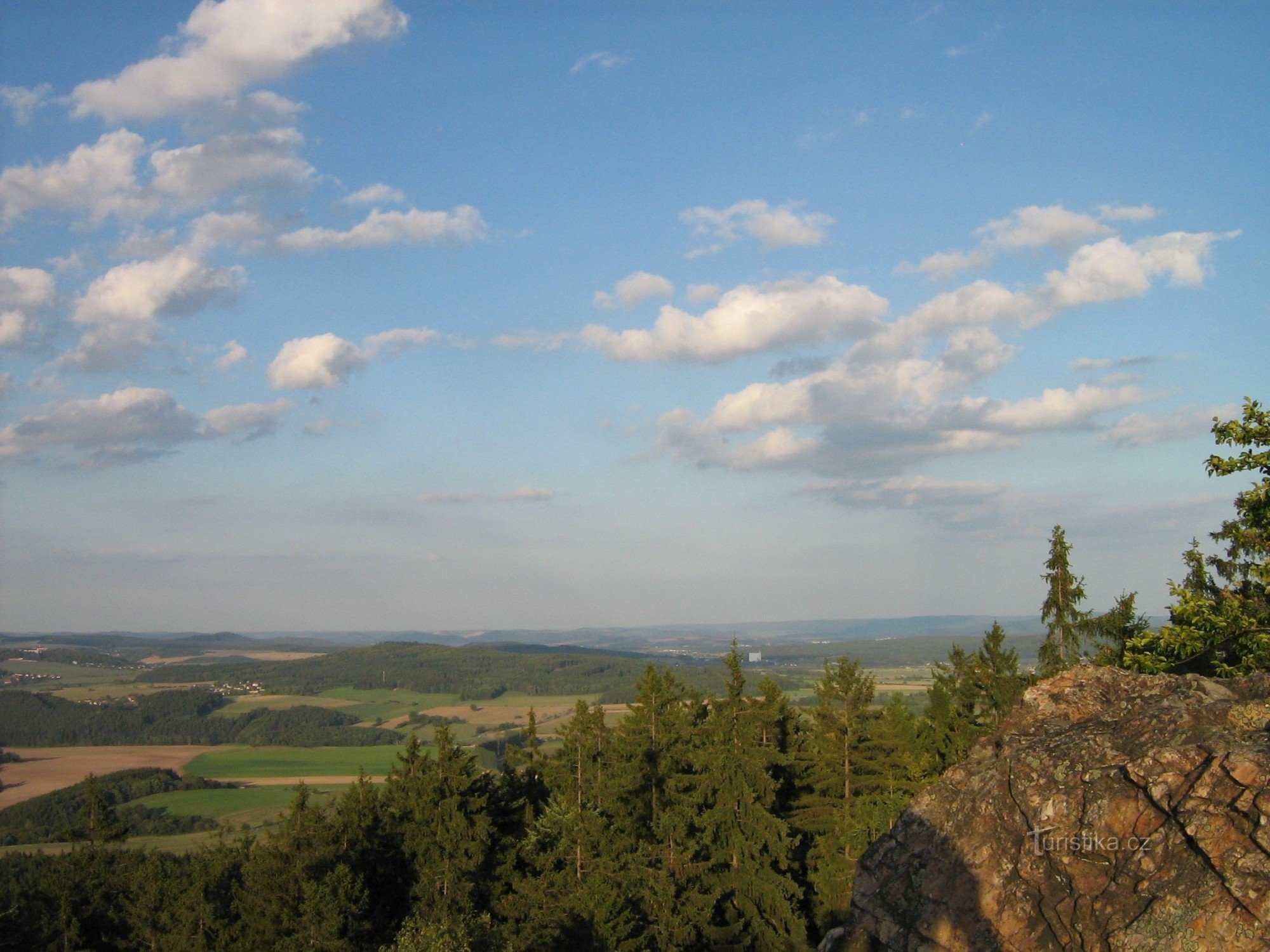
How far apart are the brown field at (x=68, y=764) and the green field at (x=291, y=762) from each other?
13.3 ft

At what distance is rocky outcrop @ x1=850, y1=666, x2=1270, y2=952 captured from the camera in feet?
38.7

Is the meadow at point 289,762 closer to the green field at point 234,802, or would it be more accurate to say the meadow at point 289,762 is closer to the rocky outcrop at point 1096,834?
the green field at point 234,802

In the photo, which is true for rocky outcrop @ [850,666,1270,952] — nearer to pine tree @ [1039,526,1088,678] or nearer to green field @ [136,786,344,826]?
pine tree @ [1039,526,1088,678]

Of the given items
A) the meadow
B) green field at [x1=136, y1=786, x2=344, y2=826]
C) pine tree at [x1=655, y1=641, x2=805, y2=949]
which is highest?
pine tree at [x1=655, y1=641, x2=805, y2=949]

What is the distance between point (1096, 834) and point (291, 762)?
484ft

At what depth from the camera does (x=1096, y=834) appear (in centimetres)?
1335

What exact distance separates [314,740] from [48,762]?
42.1 meters

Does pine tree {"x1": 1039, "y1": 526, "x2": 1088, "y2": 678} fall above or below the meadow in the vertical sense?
above

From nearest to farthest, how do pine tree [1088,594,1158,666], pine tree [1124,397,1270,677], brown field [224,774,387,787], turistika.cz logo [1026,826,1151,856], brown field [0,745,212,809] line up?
turistika.cz logo [1026,826,1151,856]
pine tree [1124,397,1270,677]
pine tree [1088,594,1158,666]
brown field [224,774,387,787]
brown field [0,745,212,809]

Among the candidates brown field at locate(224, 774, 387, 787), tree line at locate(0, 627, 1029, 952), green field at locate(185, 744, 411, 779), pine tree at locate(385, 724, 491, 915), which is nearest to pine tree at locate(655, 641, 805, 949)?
tree line at locate(0, 627, 1029, 952)

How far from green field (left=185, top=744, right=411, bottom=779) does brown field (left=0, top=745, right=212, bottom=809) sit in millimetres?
4068

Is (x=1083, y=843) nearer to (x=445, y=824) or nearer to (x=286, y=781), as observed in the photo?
(x=445, y=824)

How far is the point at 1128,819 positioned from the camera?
13.1m

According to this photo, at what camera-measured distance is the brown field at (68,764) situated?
117 metres
